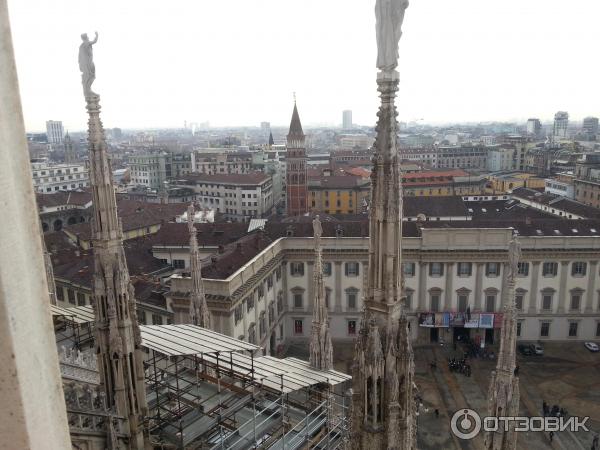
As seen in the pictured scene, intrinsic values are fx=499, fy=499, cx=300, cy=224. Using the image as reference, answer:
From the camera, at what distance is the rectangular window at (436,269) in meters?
42.3

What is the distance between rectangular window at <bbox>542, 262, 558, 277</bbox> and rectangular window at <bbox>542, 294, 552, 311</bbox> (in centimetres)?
187

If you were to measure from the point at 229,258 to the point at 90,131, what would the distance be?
976 inches

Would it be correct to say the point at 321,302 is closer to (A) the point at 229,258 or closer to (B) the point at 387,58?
(B) the point at 387,58

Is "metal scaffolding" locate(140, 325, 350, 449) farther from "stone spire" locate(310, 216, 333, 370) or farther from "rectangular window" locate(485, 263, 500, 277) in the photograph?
"rectangular window" locate(485, 263, 500, 277)

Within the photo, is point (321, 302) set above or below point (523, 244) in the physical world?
above

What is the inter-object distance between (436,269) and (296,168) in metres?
41.6

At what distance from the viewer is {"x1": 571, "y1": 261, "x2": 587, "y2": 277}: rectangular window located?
136ft

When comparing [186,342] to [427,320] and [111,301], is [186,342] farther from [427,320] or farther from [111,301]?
[427,320]

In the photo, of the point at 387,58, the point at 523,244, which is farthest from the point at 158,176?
the point at 387,58

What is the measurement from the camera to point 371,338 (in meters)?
9.15

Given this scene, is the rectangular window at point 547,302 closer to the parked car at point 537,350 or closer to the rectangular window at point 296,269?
the parked car at point 537,350

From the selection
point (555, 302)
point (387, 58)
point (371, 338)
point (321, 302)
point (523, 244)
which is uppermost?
point (387, 58)

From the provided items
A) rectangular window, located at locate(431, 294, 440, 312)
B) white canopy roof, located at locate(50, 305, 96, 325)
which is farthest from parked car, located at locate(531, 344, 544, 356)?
white canopy roof, located at locate(50, 305, 96, 325)

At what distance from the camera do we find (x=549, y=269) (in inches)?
1640
